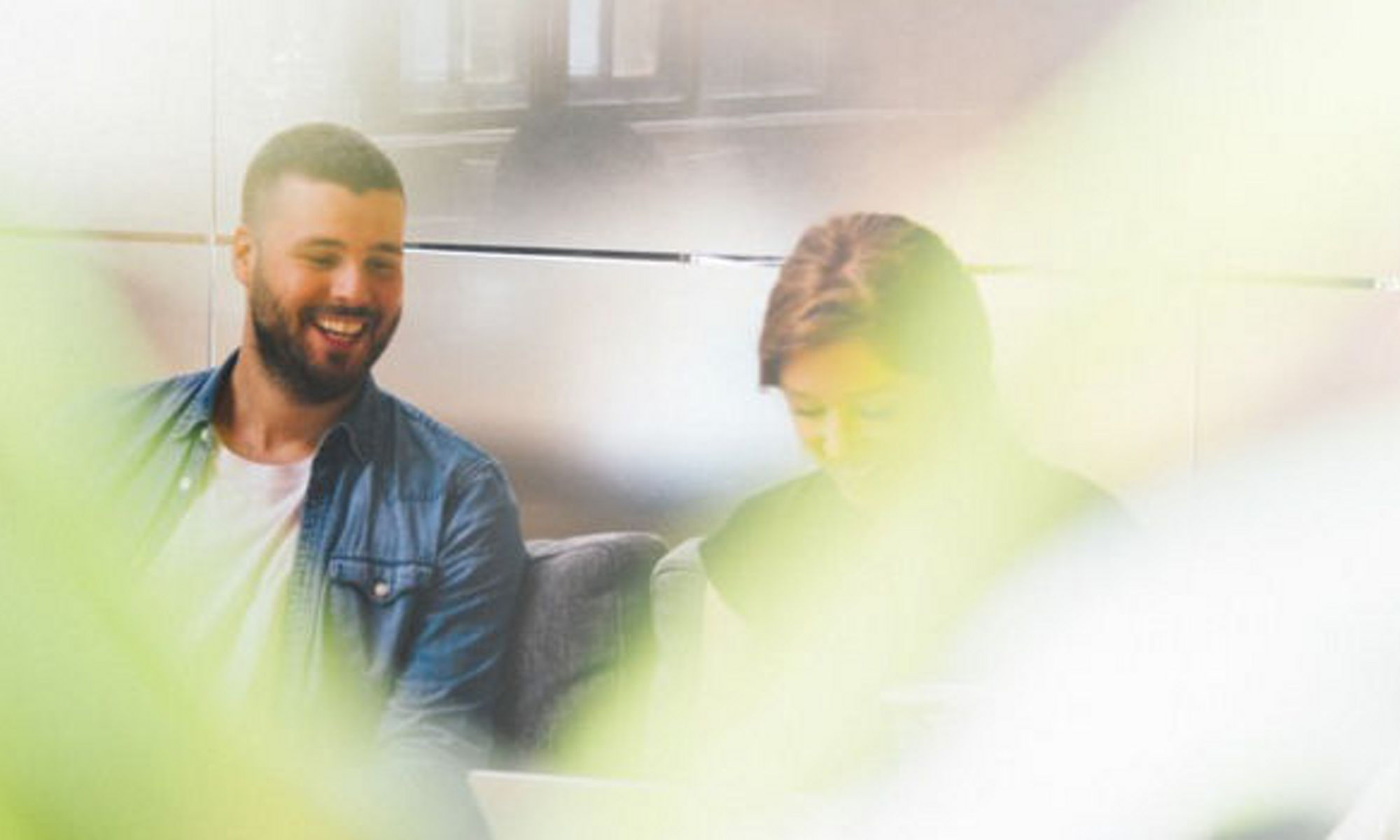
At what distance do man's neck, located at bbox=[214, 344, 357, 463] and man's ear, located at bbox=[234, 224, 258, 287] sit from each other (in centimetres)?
9

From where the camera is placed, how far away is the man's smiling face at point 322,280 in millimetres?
1812

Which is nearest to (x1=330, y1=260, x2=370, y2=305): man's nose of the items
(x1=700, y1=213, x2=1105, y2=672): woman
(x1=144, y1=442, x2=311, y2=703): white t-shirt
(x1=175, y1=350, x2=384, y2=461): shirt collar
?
(x1=175, y1=350, x2=384, y2=461): shirt collar

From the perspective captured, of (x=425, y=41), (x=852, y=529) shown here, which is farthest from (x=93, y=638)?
(x=852, y=529)

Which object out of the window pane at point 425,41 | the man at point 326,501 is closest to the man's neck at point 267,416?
the man at point 326,501

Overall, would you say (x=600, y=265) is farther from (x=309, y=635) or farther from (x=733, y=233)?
(x=309, y=635)

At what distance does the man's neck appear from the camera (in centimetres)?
184

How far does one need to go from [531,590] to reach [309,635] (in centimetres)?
29

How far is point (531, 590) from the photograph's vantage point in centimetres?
182

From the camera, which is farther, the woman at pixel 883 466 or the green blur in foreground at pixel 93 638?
the green blur in foreground at pixel 93 638

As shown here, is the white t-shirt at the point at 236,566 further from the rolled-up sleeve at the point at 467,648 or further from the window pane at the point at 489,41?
the window pane at the point at 489,41

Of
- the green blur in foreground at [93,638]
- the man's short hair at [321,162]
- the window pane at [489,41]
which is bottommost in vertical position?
the green blur in foreground at [93,638]

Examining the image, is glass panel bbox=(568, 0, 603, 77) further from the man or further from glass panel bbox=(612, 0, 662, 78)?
the man

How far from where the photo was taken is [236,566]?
1.84 meters

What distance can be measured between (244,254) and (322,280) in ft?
0.36
